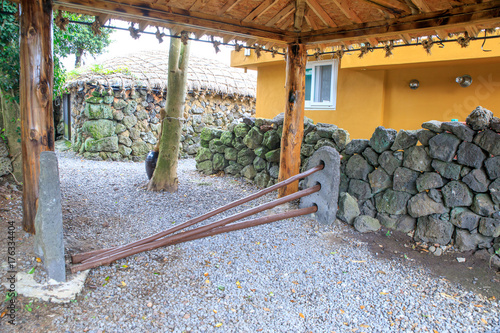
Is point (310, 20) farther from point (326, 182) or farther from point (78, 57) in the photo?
point (78, 57)

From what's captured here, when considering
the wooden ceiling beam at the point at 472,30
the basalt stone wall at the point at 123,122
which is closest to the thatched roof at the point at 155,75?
the basalt stone wall at the point at 123,122

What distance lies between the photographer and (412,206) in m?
4.55

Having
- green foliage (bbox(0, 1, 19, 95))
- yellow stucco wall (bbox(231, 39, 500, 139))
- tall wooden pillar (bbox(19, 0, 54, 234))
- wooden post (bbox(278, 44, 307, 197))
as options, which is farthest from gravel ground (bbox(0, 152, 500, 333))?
yellow stucco wall (bbox(231, 39, 500, 139))

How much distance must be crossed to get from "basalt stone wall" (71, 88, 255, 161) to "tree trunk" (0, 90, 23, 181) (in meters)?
5.55

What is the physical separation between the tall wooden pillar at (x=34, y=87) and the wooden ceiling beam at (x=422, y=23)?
11.7ft

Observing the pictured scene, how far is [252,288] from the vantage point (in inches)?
127

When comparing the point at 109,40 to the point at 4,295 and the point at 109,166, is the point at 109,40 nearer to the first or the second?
the point at 109,166

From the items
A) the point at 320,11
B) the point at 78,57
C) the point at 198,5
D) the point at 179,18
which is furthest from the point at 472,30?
the point at 78,57

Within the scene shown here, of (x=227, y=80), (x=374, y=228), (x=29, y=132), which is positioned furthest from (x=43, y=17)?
(x=227, y=80)

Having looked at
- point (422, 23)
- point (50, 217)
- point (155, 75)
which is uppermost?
point (155, 75)

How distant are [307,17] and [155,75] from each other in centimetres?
676

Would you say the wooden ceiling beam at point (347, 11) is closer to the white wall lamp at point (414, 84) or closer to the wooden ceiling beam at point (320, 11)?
the wooden ceiling beam at point (320, 11)

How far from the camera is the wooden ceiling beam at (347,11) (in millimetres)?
4423

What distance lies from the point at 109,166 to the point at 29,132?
600 centimetres
